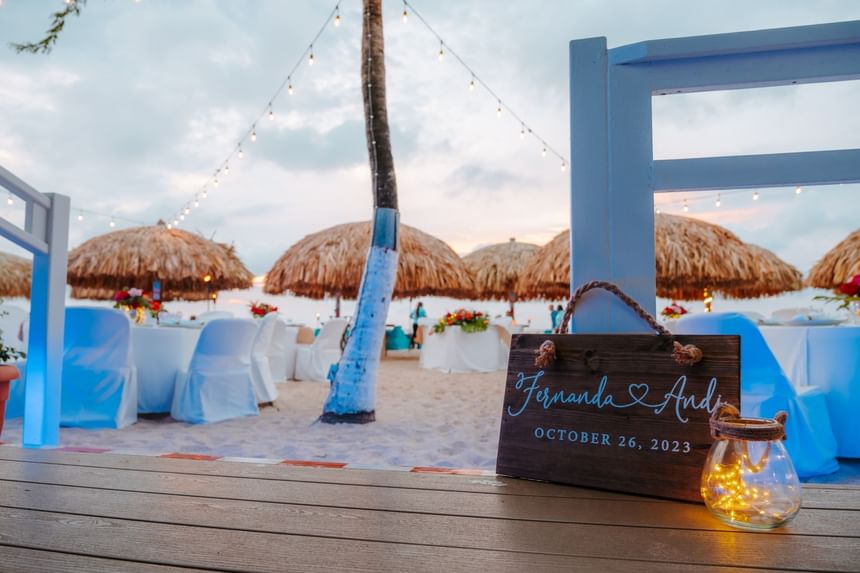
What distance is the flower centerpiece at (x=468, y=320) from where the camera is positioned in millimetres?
7949

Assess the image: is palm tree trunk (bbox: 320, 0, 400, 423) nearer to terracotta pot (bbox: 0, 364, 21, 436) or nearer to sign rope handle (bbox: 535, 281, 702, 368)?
terracotta pot (bbox: 0, 364, 21, 436)

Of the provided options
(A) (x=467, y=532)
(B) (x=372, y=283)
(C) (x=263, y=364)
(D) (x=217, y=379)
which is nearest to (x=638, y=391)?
(A) (x=467, y=532)

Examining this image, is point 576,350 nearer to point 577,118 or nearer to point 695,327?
point 577,118

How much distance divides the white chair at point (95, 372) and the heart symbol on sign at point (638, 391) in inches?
142

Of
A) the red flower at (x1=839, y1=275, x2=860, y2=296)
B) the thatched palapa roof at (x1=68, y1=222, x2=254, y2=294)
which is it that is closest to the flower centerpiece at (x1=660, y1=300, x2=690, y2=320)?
the red flower at (x1=839, y1=275, x2=860, y2=296)

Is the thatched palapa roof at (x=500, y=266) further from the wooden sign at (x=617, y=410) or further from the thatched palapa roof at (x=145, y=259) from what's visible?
the wooden sign at (x=617, y=410)

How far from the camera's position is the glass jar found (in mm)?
763

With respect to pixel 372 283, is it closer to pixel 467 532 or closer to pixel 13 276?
pixel 467 532

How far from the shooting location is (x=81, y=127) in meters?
8.26

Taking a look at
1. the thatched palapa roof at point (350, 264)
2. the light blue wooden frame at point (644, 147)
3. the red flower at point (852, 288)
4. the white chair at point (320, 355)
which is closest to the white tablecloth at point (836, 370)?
the red flower at point (852, 288)

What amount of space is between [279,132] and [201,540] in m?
10.2

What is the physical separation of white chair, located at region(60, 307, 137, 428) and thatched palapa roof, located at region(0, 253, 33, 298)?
28.5 ft

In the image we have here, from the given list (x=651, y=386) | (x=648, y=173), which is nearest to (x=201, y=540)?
(x=651, y=386)

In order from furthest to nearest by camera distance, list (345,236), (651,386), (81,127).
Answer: (345,236)
(81,127)
(651,386)
